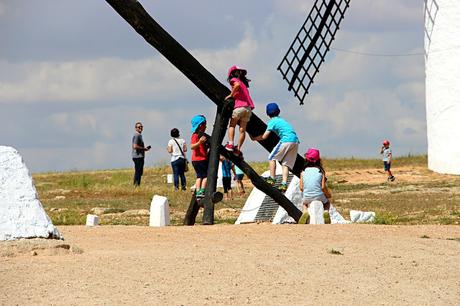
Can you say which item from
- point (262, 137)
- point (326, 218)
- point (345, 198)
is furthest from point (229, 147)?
point (345, 198)

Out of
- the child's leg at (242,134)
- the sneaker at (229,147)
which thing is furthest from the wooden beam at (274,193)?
the child's leg at (242,134)

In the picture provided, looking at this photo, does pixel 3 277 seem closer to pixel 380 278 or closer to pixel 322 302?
pixel 322 302

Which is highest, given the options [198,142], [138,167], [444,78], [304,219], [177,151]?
[444,78]

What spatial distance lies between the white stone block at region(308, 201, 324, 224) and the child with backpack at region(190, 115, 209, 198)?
1.68m

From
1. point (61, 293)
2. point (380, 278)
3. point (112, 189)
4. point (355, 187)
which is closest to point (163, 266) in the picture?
point (61, 293)

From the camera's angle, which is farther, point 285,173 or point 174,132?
point 174,132

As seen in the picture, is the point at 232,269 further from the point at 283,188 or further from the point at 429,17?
the point at 429,17

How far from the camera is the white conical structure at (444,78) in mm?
30016

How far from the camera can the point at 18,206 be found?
10586mm

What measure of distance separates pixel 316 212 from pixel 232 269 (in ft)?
16.1

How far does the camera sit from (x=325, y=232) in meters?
12.7

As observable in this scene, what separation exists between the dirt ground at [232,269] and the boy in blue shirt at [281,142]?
3084mm

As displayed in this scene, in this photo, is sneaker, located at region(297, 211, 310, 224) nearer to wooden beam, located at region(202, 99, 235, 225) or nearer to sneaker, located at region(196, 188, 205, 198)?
wooden beam, located at region(202, 99, 235, 225)

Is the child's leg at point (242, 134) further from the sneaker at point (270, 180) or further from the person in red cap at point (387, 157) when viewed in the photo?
the person in red cap at point (387, 157)
